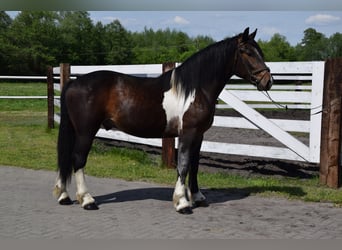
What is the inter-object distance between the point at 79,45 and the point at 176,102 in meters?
28.6

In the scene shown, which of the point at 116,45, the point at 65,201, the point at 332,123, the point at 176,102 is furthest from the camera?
the point at 116,45

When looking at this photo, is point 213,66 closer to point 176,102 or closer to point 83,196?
point 176,102

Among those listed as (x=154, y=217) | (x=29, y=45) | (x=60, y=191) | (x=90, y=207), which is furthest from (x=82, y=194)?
(x=29, y=45)

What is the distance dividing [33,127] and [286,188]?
31.2 ft

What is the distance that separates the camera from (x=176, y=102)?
5.02 m

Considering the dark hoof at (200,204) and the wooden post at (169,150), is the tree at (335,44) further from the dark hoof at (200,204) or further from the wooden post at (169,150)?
the dark hoof at (200,204)

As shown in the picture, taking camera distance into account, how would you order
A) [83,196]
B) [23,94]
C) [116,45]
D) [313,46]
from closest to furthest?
[83,196]
[23,94]
[313,46]
[116,45]

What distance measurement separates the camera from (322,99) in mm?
6199

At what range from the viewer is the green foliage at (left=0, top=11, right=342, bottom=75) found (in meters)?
22.5

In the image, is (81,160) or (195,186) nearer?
(81,160)

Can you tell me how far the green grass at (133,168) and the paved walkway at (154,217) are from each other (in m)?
0.36

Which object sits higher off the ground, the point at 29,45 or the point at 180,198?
the point at 29,45

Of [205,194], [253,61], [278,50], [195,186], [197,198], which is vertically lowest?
[205,194]

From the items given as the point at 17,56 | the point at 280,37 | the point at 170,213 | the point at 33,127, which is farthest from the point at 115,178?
the point at 280,37
